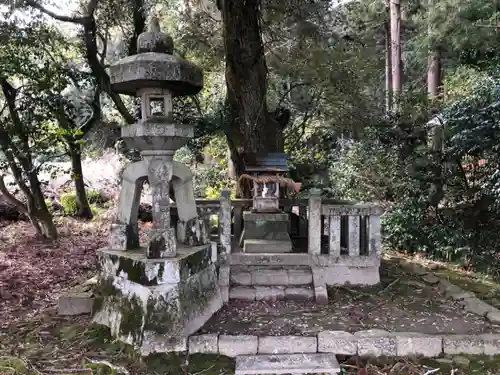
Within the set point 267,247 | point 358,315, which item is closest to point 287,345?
point 358,315

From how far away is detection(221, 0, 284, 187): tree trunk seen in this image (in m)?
7.54

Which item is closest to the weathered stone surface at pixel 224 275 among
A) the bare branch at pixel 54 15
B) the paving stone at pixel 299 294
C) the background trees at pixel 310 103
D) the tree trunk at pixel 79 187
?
the paving stone at pixel 299 294

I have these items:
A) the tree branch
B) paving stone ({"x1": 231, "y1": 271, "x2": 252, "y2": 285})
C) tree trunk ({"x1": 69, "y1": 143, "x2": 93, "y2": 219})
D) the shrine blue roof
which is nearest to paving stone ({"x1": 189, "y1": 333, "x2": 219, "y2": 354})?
paving stone ({"x1": 231, "y1": 271, "x2": 252, "y2": 285})

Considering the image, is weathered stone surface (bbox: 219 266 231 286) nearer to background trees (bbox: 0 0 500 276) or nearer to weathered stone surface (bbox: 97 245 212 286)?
weathered stone surface (bbox: 97 245 212 286)

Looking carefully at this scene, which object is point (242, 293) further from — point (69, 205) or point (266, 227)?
point (69, 205)

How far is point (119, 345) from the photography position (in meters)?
4.13

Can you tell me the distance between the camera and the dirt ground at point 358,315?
4.44 metres

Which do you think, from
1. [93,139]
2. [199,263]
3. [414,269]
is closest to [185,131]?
[199,263]

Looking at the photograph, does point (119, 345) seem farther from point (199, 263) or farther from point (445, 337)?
point (445, 337)

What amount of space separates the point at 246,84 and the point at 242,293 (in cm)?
411

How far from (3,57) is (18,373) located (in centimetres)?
553

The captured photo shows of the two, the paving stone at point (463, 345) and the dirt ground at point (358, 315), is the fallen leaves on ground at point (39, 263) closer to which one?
the dirt ground at point (358, 315)

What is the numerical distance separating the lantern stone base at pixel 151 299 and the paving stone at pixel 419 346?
6.76 feet

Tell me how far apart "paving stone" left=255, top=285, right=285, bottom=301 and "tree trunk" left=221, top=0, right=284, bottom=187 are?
2739 mm
